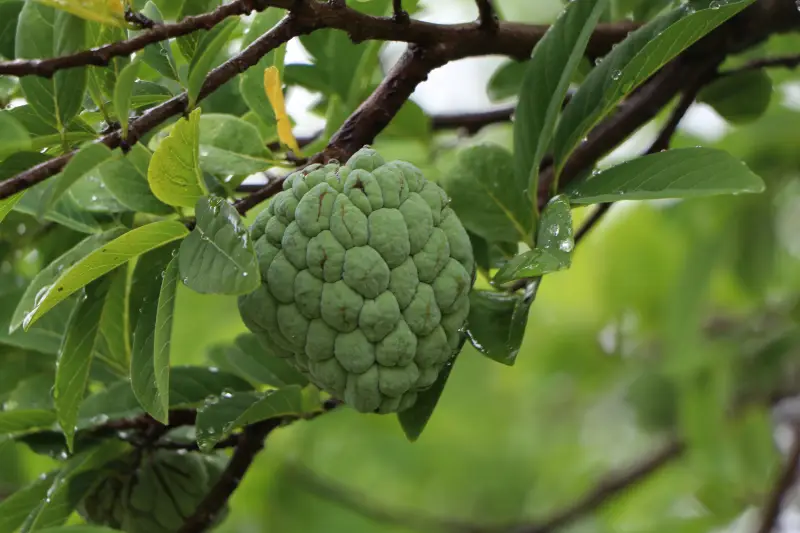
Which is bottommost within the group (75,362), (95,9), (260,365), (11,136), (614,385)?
(614,385)

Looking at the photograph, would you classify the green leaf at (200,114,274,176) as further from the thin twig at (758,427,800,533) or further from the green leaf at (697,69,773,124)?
the thin twig at (758,427,800,533)

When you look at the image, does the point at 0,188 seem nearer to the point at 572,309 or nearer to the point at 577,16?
the point at 577,16

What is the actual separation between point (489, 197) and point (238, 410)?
52 cm

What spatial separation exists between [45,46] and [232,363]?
64cm

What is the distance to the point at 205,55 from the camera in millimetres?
1110

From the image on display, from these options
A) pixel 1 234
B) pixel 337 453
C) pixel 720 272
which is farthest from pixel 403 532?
pixel 1 234

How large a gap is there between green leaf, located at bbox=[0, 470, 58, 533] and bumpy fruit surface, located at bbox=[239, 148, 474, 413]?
0.48 m

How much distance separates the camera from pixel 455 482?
3803 millimetres

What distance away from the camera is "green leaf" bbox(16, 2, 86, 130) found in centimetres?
110

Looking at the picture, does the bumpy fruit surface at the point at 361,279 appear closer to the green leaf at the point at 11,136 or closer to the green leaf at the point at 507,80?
the green leaf at the point at 11,136

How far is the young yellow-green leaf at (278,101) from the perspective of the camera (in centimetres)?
135

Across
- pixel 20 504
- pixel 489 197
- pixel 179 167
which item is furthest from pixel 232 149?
pixel 20 504

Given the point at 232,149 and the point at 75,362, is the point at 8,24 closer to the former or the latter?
the point at 232,149

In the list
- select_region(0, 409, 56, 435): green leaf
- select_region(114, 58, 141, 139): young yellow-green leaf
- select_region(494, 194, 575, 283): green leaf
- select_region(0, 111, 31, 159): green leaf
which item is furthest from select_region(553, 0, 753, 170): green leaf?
select_region(0, 409, 56, 435): green leaf
